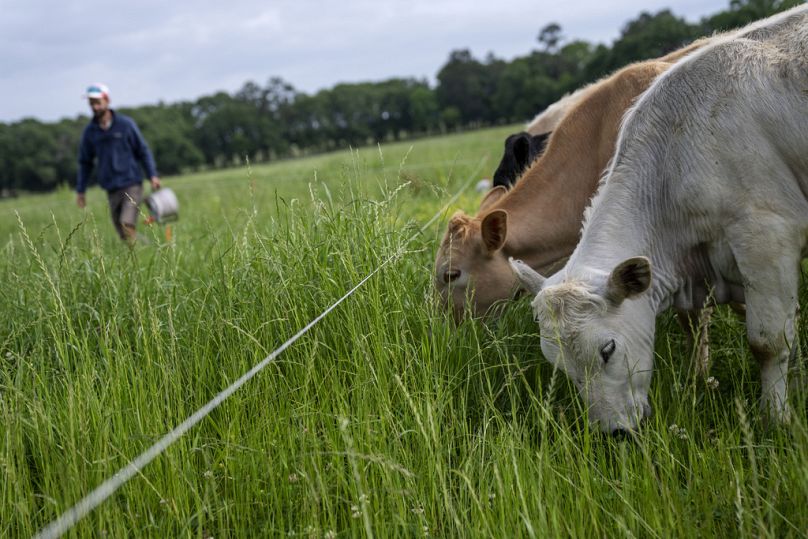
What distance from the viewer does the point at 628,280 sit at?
324 cm

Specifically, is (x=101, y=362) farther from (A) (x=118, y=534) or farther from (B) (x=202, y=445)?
(A) (x=118, y=534)

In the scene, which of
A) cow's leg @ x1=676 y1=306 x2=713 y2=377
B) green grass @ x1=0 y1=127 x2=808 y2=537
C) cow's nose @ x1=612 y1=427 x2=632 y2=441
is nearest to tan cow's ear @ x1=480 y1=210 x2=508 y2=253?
green grass @ x1=0 y1=127 x2=808 y2=537

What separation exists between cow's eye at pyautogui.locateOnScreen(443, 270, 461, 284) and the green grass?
0.47ft

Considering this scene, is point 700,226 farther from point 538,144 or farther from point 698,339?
point 538,144

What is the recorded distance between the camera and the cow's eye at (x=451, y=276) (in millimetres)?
4699

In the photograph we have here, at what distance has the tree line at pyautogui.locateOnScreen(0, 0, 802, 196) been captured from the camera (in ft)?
254

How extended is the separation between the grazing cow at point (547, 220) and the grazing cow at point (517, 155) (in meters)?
1.35

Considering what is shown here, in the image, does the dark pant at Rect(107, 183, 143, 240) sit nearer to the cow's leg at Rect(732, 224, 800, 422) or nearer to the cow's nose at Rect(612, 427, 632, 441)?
the cow's nose at Rect(612, 427, 632, 441)

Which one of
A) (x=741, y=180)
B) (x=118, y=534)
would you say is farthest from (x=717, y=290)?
(x=118, y=534)

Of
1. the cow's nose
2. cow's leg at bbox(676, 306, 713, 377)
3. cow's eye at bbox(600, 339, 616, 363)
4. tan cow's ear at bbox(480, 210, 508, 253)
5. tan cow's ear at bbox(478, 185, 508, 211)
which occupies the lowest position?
the cow's nose

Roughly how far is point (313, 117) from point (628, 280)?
4465 inches

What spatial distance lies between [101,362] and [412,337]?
68.1 inches

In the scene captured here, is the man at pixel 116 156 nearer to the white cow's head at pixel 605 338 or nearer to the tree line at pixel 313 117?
the white cow's head at pixel 605 338

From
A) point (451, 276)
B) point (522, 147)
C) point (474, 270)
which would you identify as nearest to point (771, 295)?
point (474, 270)
